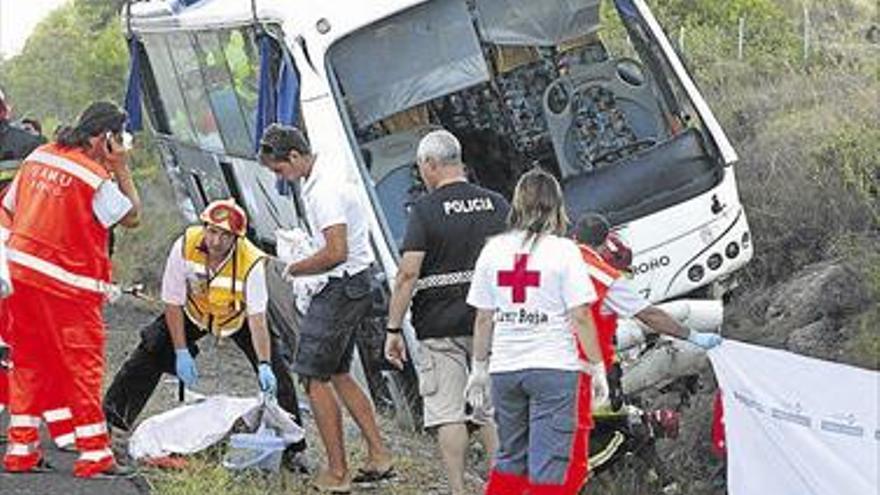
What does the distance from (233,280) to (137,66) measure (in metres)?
8.63

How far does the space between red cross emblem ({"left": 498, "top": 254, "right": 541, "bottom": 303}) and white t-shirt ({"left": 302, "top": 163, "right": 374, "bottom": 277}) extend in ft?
4.24

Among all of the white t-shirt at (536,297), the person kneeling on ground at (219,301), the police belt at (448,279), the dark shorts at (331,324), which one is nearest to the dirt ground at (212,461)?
the person kneeling on ground at (219,301)

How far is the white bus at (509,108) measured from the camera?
11.4 m

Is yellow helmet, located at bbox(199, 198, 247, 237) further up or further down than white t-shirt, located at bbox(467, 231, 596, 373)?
further up

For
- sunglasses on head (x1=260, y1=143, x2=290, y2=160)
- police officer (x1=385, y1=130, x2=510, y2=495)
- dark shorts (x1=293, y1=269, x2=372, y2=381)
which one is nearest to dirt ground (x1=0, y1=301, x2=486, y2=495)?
dark shorts (x1=293, y1=269, x2=372, y2=381)

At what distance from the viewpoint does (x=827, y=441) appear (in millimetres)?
7145

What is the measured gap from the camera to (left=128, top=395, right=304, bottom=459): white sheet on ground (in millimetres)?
9047

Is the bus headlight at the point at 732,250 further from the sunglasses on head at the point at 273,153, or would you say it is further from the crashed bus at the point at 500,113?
the sunglasses on head at the point at 273,153

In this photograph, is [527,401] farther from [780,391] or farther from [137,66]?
[137,66]

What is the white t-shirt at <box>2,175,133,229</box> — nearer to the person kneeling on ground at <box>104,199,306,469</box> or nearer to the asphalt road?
the person kneeling on ground at <box>104,199,306,469</box>

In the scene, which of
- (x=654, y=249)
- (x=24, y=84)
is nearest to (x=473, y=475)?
(x=654, y=249)

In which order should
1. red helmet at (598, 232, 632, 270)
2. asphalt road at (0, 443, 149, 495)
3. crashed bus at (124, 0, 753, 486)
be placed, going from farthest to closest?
crashed bus at (124, 0, 753, 486) < red helmet at (598, 232, 632, 270) < asphalt road at (0, 443, 149, 495)

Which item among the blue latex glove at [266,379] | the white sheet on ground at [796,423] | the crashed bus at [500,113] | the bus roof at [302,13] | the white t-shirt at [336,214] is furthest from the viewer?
the bus roof at [302,13]

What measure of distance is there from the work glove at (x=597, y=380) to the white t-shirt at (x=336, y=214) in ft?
5.14
